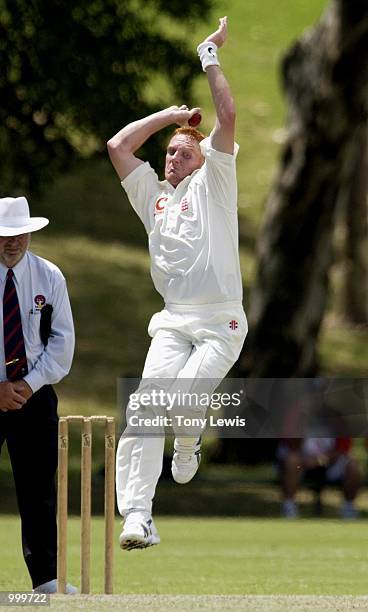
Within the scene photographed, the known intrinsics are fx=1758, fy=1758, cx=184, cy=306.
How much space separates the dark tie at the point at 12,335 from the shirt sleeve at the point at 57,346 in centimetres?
7

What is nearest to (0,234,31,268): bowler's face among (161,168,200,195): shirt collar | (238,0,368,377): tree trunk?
(161,168,200,195): shirt collar

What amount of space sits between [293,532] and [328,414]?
233cm

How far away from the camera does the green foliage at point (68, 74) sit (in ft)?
57.8

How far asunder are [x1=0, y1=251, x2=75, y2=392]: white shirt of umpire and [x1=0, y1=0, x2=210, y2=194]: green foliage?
30.3 ft

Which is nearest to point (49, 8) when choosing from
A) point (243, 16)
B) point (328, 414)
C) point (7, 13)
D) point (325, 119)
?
point (7, 13)

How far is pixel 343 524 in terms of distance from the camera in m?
16.2

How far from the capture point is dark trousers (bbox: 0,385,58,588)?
8117 millimetres

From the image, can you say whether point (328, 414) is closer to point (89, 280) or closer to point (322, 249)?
point (322, 249)

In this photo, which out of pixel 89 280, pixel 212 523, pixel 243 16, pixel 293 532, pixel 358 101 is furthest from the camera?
pixel 243 16

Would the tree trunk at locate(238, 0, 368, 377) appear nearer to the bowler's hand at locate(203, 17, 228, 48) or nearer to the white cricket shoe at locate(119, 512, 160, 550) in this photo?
the bowler's hand at locate(203, 17, 228, 48)

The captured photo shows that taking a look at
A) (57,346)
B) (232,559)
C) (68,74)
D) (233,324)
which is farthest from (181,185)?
(68,74)

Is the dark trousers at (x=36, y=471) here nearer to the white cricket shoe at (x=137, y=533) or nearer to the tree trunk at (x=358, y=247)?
the white cricket shoe at (x=137, y=533)

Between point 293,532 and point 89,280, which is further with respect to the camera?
point 89,280

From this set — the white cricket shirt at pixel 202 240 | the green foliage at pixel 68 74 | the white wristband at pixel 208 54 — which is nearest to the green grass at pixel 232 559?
the white cricket shirt at pixel 202 240
